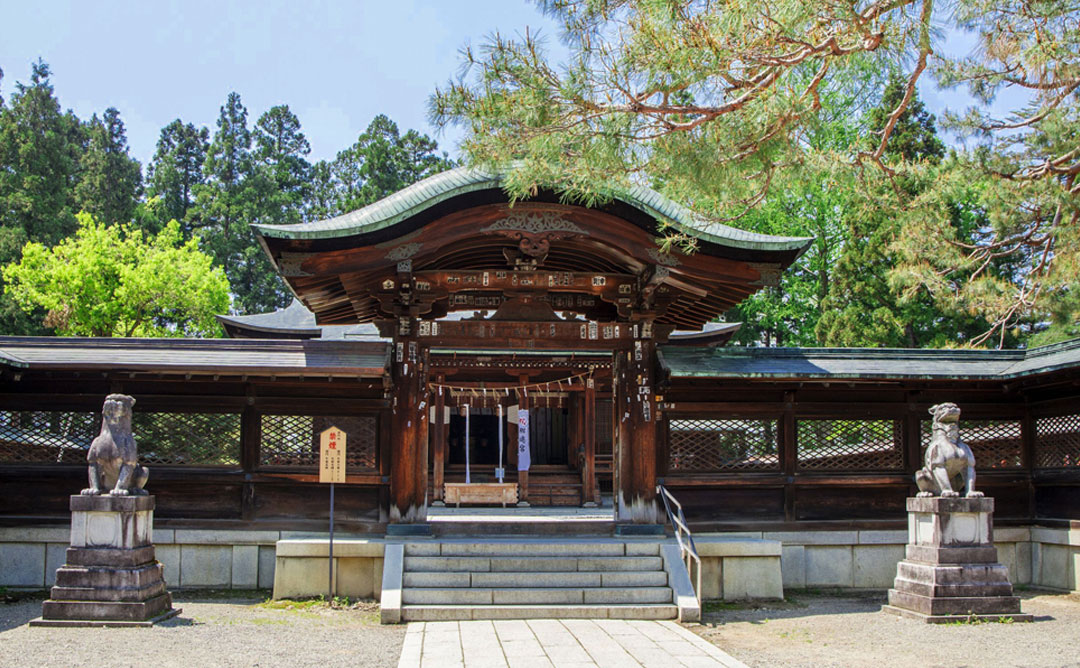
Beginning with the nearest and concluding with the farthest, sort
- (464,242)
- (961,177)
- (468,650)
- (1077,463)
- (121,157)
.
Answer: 1. (468,650)
2. (961,177)
3. (464,242)
4. (1077,463)
5. (121,157)

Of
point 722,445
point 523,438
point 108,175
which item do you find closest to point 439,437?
point 523,438

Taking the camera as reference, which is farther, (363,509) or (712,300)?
(712,300)

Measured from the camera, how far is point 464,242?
11477mm

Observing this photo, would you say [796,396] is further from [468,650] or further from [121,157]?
[121,157]

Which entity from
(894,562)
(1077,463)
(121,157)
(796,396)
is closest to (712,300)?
(796,396)

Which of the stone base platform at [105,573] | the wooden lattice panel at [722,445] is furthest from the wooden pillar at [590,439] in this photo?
the stone base platform at [105,573]

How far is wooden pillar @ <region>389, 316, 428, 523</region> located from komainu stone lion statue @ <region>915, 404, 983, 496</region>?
613 cm

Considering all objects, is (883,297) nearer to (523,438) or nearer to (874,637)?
(523,438)

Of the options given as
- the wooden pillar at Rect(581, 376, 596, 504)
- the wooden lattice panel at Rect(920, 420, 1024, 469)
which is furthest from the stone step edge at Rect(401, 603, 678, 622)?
the wooden pillar at Rect(581, 376, 596, 504)

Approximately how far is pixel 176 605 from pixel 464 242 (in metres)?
5.62

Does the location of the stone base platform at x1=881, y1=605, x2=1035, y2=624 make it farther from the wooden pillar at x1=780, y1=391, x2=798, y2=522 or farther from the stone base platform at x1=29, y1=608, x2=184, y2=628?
the stone base platform at x1=29, y1=608, x2=184, y2=628

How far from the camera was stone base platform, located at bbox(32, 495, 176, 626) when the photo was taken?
9.16 m

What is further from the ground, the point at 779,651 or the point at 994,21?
the point at 994,21

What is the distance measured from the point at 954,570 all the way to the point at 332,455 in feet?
Answer: 24.4
